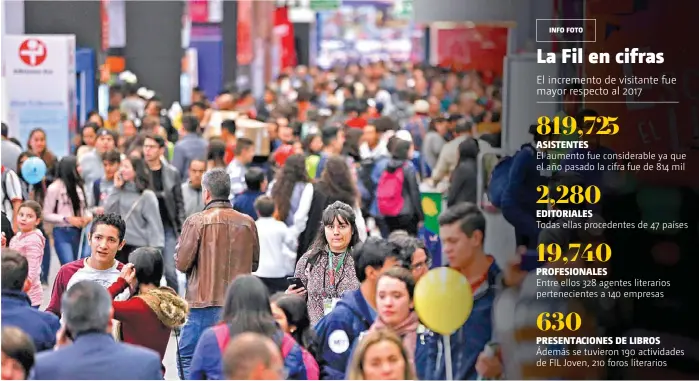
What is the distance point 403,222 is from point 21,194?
11.9 ft

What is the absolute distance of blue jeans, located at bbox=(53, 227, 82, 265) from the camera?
12.2 m

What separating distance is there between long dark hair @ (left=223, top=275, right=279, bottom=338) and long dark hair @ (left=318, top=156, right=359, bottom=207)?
4.97m

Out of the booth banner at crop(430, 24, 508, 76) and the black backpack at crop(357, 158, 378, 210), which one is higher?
the booth banner at crop(430, 24, 508, 76)

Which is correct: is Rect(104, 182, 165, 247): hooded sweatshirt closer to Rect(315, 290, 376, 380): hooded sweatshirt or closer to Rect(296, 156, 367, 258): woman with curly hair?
Rect(296, 156, 367, 258): woman with curly hair

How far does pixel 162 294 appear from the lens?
7.77 m

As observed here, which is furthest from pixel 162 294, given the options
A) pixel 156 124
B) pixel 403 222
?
pixel 156 124

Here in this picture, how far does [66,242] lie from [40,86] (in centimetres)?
482

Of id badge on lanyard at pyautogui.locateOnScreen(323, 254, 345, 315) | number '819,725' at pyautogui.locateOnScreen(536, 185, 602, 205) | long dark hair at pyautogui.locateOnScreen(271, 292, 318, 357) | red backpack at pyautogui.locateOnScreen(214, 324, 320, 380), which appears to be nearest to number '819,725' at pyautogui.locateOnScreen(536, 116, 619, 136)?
number '819,725' at pyautogui.locateOnScreen(536, 185, 602, 205)

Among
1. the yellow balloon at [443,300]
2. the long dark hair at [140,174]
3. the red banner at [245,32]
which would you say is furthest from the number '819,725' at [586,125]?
the red banner at [245,32]

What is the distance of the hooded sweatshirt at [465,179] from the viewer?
8883 mm

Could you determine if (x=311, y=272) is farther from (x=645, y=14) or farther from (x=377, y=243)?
(x=645, y=14)

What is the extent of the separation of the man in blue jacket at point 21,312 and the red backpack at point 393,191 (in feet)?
21.7

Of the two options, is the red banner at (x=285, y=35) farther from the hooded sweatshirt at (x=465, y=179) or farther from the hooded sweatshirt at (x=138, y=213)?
the hooded sweatshirt at (x=465, y=179)

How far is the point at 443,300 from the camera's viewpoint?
Result: 7.08 meters
